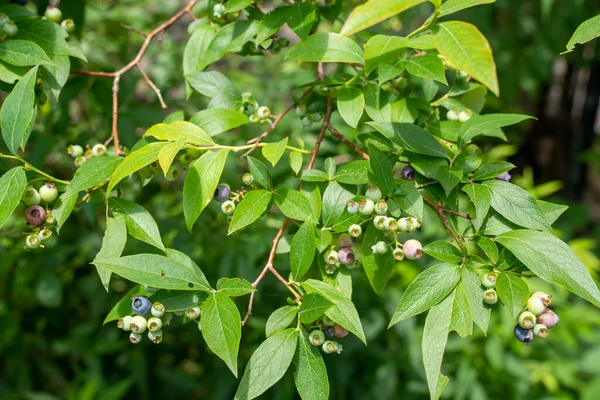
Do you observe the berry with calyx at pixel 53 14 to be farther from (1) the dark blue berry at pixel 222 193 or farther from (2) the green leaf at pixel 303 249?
(2) the green leaf at pixel 303 249

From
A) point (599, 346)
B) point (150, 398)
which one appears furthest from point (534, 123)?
point (150, 398)

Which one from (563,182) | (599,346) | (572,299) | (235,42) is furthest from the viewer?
(563,182)

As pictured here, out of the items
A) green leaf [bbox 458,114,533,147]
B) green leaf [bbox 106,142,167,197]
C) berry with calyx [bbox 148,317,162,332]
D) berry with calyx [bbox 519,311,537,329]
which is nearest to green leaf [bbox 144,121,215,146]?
green leaf [bbox 106,142,167,197]

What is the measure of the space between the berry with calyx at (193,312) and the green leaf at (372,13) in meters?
0.37

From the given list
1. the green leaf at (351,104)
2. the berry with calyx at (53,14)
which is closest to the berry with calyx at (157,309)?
the green leaf at (351,104)

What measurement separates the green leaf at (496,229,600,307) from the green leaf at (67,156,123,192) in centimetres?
51

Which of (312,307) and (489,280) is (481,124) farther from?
(312,307)

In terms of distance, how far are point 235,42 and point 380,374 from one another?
1.11 meters

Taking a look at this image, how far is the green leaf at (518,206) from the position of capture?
2.39 feet

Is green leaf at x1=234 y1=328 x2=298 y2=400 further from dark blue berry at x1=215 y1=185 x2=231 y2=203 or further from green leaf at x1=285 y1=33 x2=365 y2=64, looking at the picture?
green leaf at x1=285 y1=33 x2=365 y2=64

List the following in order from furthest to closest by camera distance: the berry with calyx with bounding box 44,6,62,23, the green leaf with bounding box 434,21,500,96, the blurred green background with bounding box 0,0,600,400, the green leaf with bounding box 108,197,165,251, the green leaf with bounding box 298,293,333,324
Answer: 1. the blurred green background with bounding box 0,0,600,400
2. the berry with calyx with bounding box 44,6,62,23
3. the green leaf with bounding box 108,197,165,251
4. the green leaf with bounding box 298,293,333,324
5. the green leaf with bounding box 434,21,500,96

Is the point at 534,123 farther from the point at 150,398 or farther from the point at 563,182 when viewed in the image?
the point at 150,398

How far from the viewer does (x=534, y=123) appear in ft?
12.2

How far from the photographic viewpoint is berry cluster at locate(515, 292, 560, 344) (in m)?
0.73
